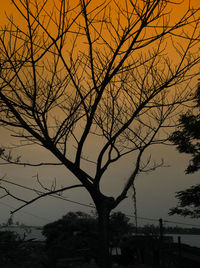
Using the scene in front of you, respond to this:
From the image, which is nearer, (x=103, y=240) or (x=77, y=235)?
(x=103, y=240)

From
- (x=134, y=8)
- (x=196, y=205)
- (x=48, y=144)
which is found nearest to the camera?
(x=134, y=8)

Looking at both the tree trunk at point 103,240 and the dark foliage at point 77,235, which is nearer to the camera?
the tree trunk at point 103,240

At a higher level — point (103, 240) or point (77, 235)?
point (77, 235)

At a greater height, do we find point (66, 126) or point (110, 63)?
point (110, 63)

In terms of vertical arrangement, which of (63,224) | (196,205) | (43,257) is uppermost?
(196,205)

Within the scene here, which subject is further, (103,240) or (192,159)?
(192,159)

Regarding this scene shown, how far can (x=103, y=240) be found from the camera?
6496 millimetres

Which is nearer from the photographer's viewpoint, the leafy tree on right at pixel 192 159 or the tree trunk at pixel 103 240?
the tree trunk at pixel 103 240

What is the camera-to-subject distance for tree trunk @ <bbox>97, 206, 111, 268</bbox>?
250 inches

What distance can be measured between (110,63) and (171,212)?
15501 mm

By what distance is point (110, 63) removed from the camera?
5.89m

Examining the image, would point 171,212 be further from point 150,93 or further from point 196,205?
point 150,93

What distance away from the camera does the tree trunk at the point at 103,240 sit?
6.34 meters

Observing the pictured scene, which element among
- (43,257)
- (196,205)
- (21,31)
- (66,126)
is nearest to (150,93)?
(66,126)
